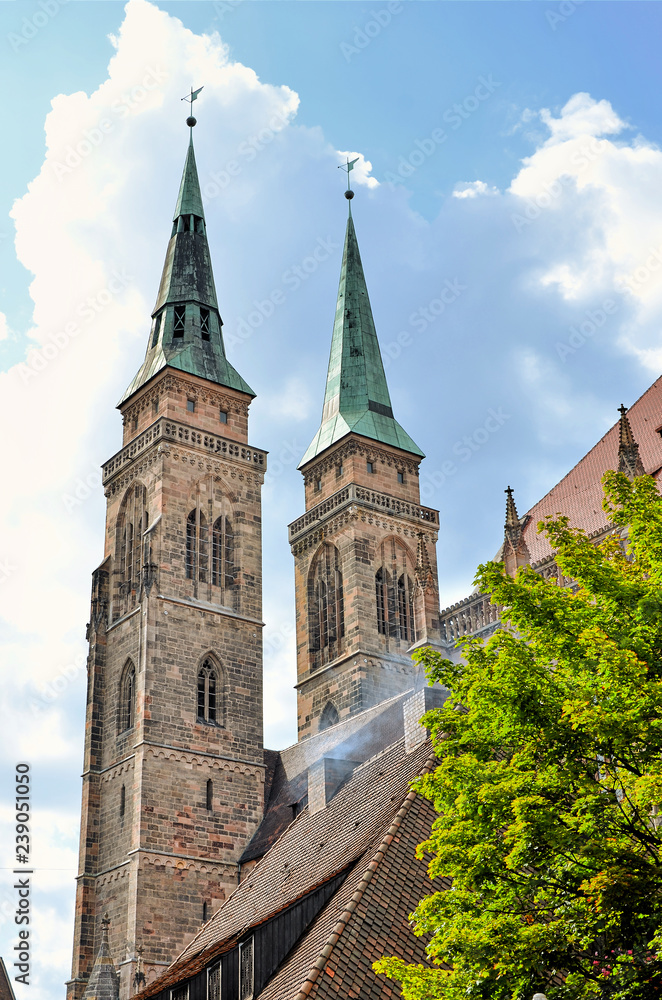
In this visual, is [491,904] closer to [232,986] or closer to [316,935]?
[316,935]

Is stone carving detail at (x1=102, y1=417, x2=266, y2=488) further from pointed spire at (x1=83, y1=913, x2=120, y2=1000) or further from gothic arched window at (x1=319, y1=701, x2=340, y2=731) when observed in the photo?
pointed spire at (x1=83, y1=913, x2=120, y2=1000)

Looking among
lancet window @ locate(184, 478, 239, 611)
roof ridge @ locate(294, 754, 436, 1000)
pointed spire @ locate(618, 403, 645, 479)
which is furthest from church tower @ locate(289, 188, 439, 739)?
roof ridge @ locate(294, 754, 436, 1000)

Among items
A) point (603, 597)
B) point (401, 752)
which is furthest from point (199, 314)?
point (603, 597)

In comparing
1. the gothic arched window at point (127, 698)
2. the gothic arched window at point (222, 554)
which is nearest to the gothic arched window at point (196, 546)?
the gothic arched window at point (222, 554)

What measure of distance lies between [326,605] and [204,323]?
10.7m

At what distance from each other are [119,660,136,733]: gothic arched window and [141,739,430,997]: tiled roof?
12.8 m

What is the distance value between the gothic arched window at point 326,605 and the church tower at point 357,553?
0.04 metres

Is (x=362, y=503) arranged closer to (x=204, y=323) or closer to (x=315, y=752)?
(x=204, y=323)

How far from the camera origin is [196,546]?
38.2 m

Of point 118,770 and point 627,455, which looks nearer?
point 627,455

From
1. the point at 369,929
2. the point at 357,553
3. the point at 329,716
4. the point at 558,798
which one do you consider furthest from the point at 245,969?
the point at 357,553

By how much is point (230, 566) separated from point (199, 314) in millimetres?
9732

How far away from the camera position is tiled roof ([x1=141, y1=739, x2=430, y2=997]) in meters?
18.0

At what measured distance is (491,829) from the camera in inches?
435
